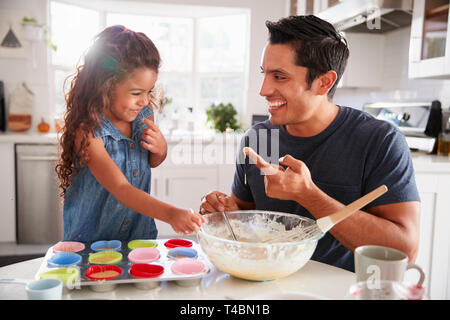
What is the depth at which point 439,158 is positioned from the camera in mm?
2324

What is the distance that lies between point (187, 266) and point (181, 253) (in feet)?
0.30

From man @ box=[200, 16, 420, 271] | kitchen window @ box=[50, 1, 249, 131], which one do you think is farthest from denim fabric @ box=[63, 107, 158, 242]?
kitchen window @ box=[50, 1, 249, 131]

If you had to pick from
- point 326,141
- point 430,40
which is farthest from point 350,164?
point 430,40

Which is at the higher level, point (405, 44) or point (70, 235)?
point (405, 44)

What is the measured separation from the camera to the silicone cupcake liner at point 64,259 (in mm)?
852

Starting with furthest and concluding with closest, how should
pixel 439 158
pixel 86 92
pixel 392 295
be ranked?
pixel 439 158 < pixel 86 92 < pixel 392 295

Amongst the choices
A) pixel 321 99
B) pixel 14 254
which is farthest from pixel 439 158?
pixel 14 254

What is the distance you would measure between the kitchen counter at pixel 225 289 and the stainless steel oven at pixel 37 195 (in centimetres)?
233

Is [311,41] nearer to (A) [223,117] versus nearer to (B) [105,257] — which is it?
(B) [105,257]

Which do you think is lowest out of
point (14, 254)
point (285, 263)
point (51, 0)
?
point (14, 254)

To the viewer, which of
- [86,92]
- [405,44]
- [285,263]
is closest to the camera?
[285,263]

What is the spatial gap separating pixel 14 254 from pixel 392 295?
3.24 m

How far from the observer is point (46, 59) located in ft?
11.5

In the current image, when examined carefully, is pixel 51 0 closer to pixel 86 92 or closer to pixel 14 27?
pixel 14 27
